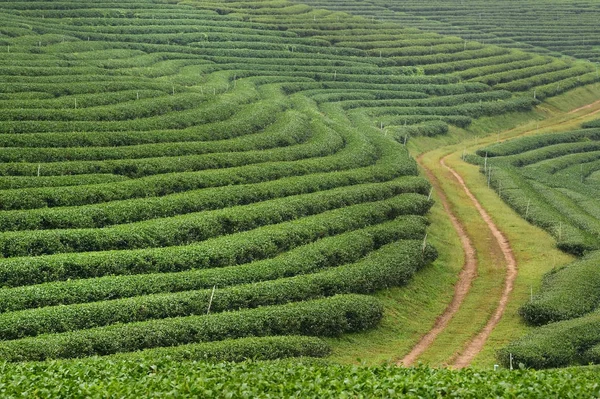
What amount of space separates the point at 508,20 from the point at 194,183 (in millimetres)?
108589

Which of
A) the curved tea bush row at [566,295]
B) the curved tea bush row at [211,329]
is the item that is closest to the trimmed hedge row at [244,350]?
the curved tea bush row at [211,329]

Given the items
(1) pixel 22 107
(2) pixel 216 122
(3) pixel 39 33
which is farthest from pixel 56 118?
(3) pixel 39 33

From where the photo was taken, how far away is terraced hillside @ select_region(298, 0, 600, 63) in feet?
450

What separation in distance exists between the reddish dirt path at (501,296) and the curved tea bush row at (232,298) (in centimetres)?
498

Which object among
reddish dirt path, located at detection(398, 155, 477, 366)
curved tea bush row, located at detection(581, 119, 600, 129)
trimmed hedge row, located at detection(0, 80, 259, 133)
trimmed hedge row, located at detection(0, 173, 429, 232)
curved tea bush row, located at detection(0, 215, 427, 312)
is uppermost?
trimmed hedge row, located at detection(0, 80, 259, 133)

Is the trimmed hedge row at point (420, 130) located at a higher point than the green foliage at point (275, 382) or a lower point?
lower

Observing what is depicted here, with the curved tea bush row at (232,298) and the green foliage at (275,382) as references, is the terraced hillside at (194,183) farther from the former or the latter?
the green foliage at (275,382)

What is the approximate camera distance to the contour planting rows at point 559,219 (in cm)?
3794

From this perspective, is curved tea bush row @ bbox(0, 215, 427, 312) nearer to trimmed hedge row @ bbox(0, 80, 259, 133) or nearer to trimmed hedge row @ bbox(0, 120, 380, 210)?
trimmed hedge row @ bbox(0, 120, 380, 210)

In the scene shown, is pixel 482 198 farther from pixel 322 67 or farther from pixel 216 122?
pixel 322 67

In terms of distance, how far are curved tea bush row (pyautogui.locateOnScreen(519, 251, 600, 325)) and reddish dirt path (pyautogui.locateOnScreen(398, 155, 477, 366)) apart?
388 cm

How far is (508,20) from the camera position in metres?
148

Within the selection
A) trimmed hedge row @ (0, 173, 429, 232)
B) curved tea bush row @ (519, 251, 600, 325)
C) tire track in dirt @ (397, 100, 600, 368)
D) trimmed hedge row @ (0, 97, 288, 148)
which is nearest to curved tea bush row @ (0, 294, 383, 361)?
tire track in dirt @ (397, 100, 600, 368)

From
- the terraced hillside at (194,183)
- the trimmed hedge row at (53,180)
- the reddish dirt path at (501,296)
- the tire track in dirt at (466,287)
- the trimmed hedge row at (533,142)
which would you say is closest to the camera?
the terraced hillside at (194,183)
